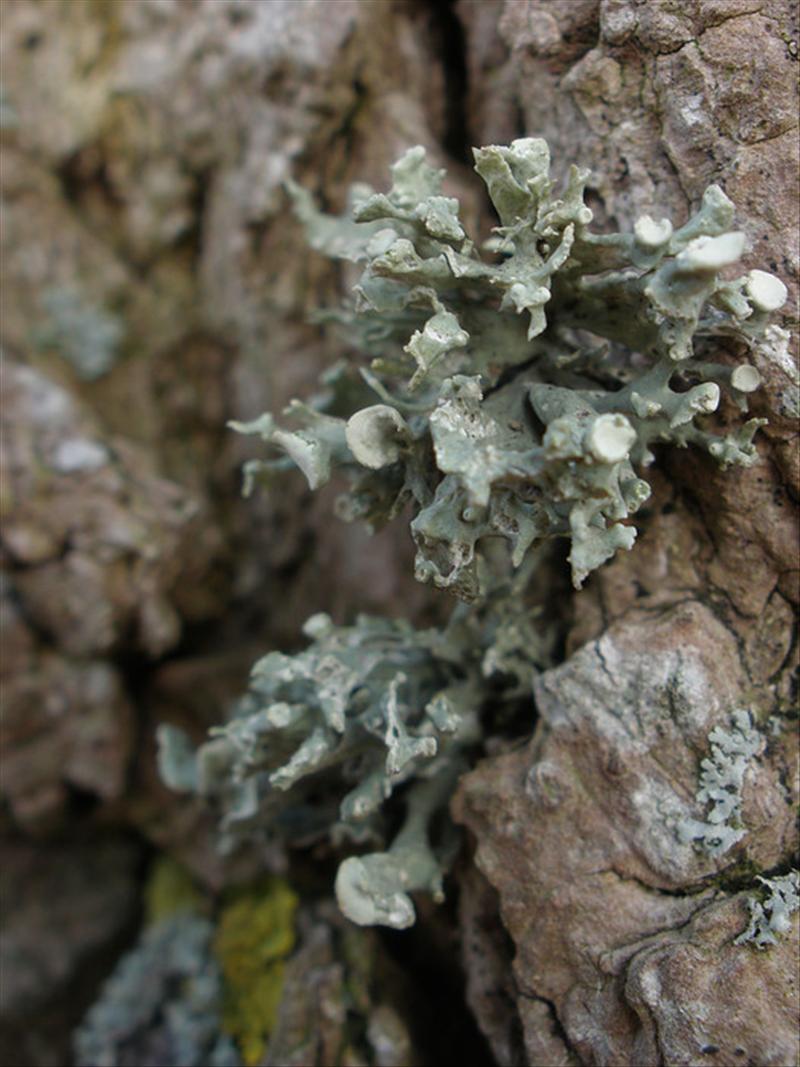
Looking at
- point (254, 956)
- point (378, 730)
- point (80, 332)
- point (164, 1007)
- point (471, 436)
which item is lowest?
point (164, 1007)

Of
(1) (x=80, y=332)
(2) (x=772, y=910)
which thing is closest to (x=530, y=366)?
(2) (x=772, y=910)

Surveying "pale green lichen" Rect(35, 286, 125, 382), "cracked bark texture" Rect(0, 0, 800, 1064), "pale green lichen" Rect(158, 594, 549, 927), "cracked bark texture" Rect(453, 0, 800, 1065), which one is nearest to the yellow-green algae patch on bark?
"cracked bark texture" Rect(0, 0, 800, 1064)

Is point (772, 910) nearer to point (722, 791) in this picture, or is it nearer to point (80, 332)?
point (722, 791)

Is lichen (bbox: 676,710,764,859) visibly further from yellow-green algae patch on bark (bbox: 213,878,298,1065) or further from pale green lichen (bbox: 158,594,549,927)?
yellow-green algae patch on bark (bbox: 213,878,298,1065)

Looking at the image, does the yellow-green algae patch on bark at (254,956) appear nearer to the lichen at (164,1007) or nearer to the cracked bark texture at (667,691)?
the lichen at (164,1007)

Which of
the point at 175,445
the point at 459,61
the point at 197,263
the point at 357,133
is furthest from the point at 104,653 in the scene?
the point at 459,61

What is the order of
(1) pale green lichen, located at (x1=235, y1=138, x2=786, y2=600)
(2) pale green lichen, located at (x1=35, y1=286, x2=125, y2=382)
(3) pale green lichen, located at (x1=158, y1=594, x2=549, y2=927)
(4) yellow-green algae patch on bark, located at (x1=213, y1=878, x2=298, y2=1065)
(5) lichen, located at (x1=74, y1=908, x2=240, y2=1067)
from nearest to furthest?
1. (1) pale green lichen, located at (x1=235, y1=138, x2=786, y2=600)
2. (3) pale green lichen, located at (x1=158, y1=594, x2=549, y2=927)
3. (4) yellow-green algae patch on bark, located at (x1=213, y1=878, x2=298, y2=1065)
4. (5) lichen, located at (x1=74, y1=908, x2=240, y2=1067)
5. (2) pale green lichen, located at (x1=35, y1=286, x2=125, y2=382)

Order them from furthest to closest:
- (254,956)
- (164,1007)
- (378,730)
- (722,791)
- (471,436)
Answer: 1. (164,1007)
2. (254,956)
3. (378,730)
4. (722,791)
5. (471,436)
